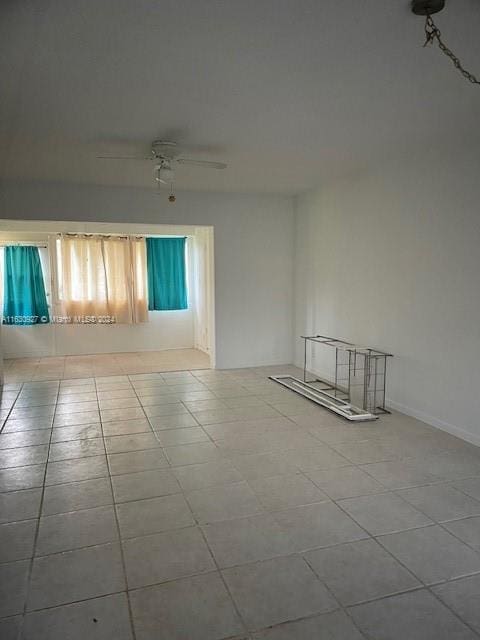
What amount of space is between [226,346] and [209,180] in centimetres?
230

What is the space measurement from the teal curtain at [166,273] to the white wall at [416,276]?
3.31m

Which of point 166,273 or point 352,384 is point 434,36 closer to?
point 352,384

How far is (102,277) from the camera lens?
25.3ft

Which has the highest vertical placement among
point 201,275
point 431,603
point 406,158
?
point 406,158

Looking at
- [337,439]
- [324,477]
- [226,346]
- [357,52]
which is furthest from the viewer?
[226,346]

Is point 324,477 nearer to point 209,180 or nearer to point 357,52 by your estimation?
point 357,52

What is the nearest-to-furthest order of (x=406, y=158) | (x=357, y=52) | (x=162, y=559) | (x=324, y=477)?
(x=162, y=559), (x=357, y=52), (x=324, y=477), (x=406, y=158)

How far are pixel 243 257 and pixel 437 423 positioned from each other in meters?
3.42

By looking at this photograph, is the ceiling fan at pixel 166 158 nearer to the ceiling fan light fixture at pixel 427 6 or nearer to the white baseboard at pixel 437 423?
the ceiling fan light fixture at pixel 427 6

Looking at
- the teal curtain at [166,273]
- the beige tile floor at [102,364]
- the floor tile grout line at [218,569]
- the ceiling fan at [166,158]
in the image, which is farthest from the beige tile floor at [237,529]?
the teal curtain at [166,273]

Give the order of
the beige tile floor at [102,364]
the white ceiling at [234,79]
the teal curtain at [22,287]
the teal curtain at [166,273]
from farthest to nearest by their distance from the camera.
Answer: the teal curtain at [166,273] → the teal curtain at [22,287] → the beige tile floor at [102,364] → the white ceiling at [234,79]

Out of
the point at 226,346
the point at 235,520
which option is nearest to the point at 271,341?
the point at 226,346

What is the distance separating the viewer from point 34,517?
8.14 feet

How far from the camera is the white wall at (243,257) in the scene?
5734 millimetres
